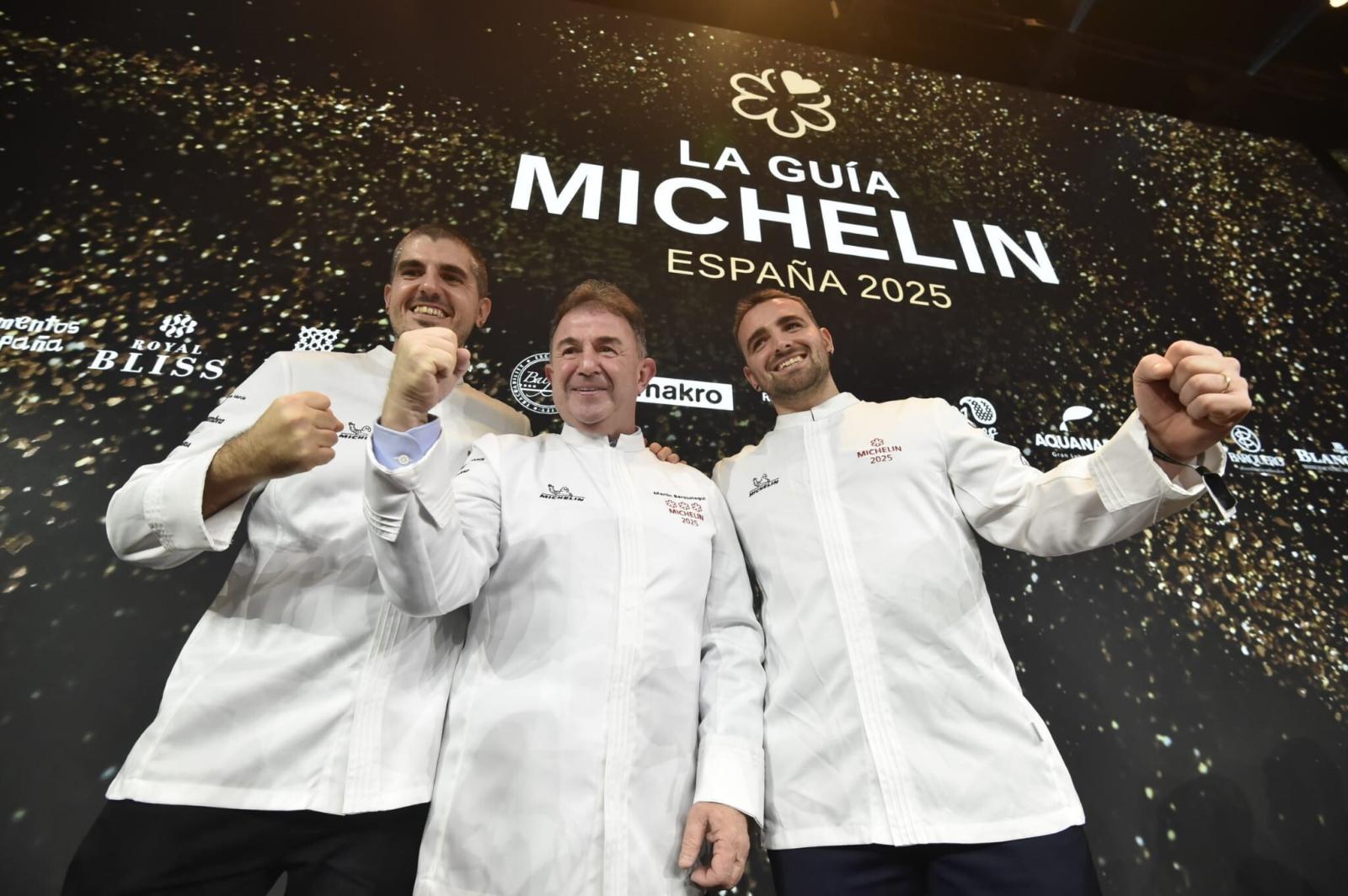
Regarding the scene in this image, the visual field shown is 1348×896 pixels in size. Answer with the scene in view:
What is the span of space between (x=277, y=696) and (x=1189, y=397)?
4.59 ft

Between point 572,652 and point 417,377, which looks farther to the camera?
point 572,652

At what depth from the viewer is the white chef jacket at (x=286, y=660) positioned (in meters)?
1.03

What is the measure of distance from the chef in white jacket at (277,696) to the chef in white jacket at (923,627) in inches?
24.0

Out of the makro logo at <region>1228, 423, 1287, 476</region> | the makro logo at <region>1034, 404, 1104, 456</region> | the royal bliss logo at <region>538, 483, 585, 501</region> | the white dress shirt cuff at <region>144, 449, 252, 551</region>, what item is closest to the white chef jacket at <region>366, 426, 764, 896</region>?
the royal bliss logo at <region>538, 483, 585, 501</region>

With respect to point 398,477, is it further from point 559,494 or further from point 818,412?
point 818,412

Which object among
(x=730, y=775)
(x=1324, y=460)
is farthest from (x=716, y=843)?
(x=1324, y=460)

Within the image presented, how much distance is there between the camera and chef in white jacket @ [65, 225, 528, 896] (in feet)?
3.28

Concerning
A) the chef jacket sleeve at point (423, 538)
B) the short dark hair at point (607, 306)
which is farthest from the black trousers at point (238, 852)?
the short dark hair at point (607, 306)

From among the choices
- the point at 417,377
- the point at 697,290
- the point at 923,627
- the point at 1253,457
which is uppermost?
the point at 697,290

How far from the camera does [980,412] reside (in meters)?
2.08

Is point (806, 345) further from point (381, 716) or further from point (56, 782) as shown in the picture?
point (56, 782)

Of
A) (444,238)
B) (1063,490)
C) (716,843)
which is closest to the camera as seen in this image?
(716,843)

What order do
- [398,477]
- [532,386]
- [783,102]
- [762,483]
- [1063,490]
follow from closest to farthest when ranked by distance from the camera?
[398,477] < [1063,490] < [762,483] < [532,386] < [783,102]

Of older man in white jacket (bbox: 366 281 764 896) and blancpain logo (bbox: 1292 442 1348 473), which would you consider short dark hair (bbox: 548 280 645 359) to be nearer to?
older man in white jacket (bbox: 366 281 764 896)
